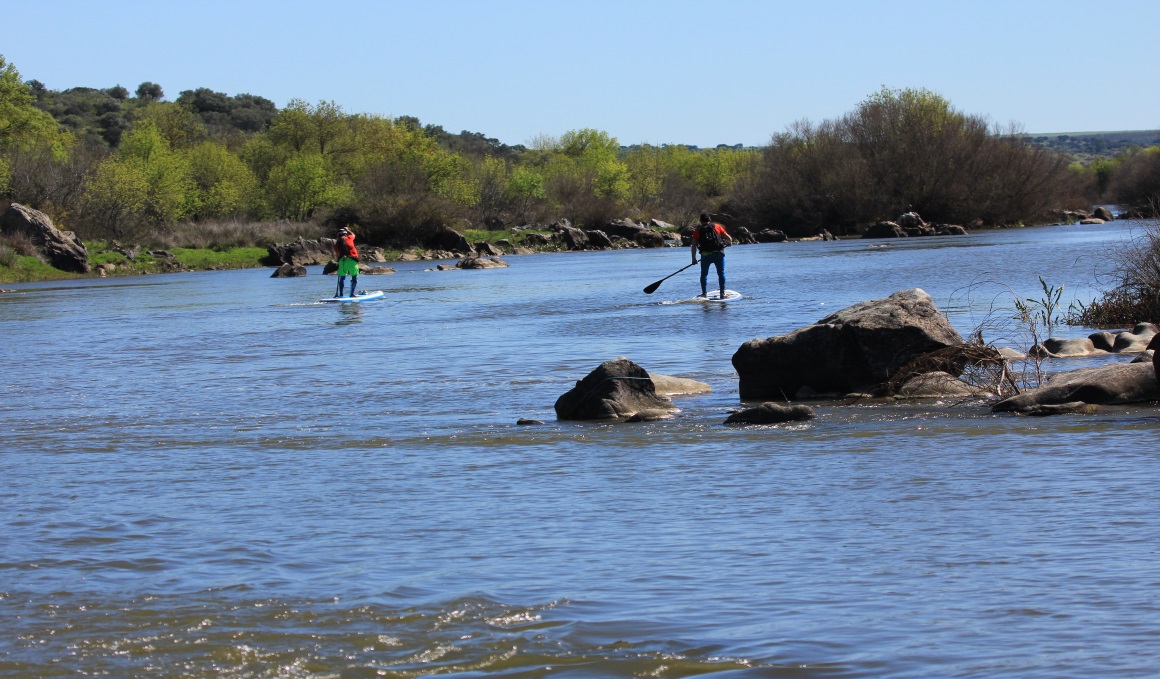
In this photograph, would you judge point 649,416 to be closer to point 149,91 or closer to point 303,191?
point 303,191

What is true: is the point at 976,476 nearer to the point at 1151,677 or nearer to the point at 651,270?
the point at 1151,677

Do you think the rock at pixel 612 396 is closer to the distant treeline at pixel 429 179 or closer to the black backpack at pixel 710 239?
the black backpack at pixel 710 239

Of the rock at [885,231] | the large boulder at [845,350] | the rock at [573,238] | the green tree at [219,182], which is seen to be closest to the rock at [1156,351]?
the large boulder at [845,350]

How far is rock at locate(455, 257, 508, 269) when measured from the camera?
2514 inches

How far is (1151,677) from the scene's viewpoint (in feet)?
16.5

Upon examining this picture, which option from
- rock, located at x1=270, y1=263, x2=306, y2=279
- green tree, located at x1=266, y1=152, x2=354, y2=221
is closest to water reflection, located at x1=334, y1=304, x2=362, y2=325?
rock, located at x1=270, y1=263, x2=306, y2=279

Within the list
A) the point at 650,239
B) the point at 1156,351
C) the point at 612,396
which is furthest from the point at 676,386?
the point at 650,239

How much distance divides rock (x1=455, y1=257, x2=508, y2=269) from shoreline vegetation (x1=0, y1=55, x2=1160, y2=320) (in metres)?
15.2

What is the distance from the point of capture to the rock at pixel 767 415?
12.3 m

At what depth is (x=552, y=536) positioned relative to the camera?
7961 millimetres

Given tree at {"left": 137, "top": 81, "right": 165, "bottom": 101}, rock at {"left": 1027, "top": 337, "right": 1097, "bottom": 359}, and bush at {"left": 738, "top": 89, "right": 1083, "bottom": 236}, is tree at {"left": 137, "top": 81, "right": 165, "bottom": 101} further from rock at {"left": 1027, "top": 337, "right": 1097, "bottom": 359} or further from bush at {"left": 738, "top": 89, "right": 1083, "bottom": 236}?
rock at {"left": 1027, "top": 337, "right": 1097, "bottom": 359}

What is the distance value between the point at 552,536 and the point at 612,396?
5.29 m

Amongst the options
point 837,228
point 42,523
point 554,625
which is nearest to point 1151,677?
point 554,625

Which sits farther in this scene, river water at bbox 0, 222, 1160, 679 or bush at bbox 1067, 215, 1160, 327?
bush at bbox 1067, 215, 1160, 327
